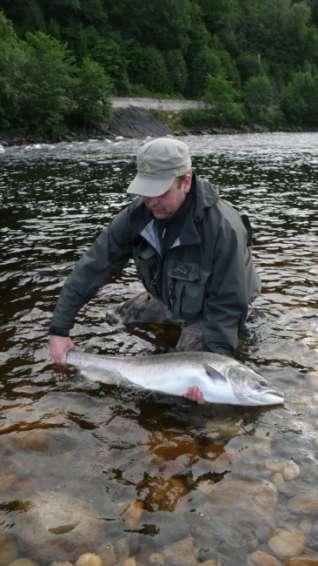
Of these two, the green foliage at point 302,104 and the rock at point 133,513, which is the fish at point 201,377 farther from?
the green foliage at point 302,104

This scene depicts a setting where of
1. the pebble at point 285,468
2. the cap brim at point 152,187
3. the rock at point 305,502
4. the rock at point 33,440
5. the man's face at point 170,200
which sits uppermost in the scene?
the cap brim at point 152,187

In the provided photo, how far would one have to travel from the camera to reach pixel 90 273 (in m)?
5.71

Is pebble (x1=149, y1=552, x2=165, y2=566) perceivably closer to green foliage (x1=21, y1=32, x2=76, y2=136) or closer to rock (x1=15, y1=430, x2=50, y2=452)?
rock (x1=15, y1=430, x2=50, y2=452)

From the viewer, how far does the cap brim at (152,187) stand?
16.1 feet

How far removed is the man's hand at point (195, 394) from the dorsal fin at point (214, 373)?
21cm

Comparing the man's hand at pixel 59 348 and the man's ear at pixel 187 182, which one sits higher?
the man's ear at pixel 187 182

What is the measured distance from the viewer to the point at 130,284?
8883 millimetres

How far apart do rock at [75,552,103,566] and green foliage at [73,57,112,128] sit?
48638 millimetres

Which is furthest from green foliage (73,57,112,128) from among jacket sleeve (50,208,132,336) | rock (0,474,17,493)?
rock (0,474,17,493)

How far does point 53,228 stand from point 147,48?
95024mm

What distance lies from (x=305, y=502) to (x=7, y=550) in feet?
6.91

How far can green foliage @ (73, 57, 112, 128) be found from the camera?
49.2 metres

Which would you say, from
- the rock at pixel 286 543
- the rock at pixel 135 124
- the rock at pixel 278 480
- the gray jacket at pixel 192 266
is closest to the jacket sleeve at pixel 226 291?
the gray jacket at pixel 192 266

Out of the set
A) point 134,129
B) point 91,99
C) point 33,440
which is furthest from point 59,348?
point 134,129
